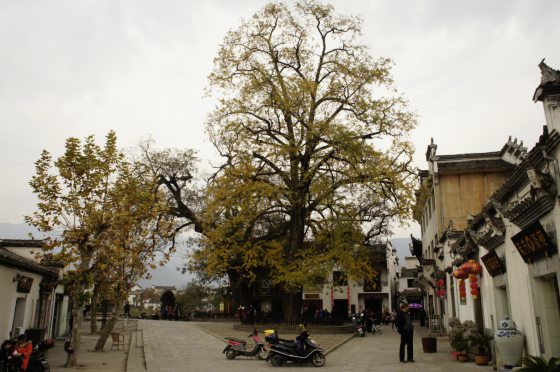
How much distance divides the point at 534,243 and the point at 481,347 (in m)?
4.76

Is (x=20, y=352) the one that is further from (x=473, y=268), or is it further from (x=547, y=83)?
(x=473, y=268)

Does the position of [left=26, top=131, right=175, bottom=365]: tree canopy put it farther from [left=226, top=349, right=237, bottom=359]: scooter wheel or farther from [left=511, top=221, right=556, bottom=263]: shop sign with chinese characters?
[left=511, top=221, right=556, bottom=263]: shop sign with chinese characters

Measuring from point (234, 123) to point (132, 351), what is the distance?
1199 cm

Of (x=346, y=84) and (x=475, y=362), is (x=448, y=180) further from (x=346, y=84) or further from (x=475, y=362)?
(x=475, y=362)

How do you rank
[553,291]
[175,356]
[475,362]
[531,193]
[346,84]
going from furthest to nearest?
[346,84] < [175,356] < [475,362] < [553,291] < [531,193]

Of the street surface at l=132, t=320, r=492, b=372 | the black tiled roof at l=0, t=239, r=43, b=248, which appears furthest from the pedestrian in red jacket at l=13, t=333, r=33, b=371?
the black tiled roof at l=0, t=239, r=43, b=248

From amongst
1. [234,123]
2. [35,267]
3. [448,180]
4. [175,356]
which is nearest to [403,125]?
[448,180]

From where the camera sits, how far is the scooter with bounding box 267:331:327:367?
12289mm

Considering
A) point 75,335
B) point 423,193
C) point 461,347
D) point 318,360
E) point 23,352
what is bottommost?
point 318,360

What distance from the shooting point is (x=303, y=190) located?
23.7 m

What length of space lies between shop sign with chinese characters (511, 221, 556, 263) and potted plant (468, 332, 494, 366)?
3832 millimetres

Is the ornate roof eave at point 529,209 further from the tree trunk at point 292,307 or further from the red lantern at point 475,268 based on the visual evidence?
the tree trunk at point 292,307

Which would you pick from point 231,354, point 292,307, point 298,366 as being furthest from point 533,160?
point 292,307

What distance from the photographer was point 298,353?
40.5ft
